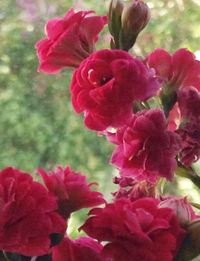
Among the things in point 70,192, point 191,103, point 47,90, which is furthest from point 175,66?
point 47,90

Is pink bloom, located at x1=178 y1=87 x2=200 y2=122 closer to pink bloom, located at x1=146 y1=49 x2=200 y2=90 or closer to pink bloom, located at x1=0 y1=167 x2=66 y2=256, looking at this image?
pink bloom, located at x1=146 y1=49 x2=200 y2=90

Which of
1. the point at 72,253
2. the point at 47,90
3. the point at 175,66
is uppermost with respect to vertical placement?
the point at 175,66

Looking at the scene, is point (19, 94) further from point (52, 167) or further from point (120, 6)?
point (120, 6)

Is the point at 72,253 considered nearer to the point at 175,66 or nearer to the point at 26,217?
the point at 26,217

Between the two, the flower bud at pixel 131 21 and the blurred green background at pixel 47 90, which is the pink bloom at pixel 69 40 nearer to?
the flower bud at pixel 131 21

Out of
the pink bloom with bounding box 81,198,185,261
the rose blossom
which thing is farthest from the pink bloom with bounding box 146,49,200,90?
the pink bloom with bounding box 81,198,185,261

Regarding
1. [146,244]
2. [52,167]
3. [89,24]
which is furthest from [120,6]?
[52,167]

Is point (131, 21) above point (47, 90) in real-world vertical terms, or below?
above
